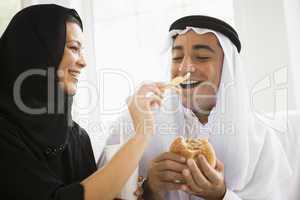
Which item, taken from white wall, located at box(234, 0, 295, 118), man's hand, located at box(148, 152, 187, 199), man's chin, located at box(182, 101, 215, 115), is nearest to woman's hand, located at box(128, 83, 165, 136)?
man's hand, located at box(148, 152, 187, 199)

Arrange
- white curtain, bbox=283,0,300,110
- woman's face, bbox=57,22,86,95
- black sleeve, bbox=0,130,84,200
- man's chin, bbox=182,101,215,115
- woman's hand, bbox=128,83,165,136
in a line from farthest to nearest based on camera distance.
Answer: white curtain, bbox=283,0,300,110, man's chin, bbox=182,101,215,115, woman's face, bbox=57,22,86,95, woman's hand, bbox=128,83,165,136, black sleeve, bbox=0,130,84,200

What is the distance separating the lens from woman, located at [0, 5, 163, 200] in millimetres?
1116

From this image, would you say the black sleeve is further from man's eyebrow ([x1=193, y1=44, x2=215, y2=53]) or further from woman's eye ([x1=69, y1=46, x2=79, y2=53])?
man's eyebrow ([x1=193, y1=44, x2=215, y2=53])

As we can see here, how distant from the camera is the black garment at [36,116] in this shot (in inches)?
43.7

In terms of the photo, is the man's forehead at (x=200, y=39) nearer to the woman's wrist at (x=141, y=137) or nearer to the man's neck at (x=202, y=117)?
the man's neck at (x=202, y=117)

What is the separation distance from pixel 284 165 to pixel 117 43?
1.03 meters

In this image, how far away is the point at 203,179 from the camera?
1.18 metres

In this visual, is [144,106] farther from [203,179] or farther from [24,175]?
[24,175]

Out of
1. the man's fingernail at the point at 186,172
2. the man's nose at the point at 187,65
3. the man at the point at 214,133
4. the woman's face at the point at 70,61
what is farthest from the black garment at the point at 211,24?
the man's fingernail at the point at 186,172

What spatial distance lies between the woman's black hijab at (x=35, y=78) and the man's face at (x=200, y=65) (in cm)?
45

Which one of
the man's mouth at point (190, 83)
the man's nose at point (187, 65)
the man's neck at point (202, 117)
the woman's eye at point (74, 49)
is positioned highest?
the woman's eye at point (74, 49)

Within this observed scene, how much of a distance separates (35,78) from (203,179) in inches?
25.8

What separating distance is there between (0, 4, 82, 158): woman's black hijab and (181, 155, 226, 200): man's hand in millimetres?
449

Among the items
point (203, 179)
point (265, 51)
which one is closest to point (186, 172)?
point (203, 179)
